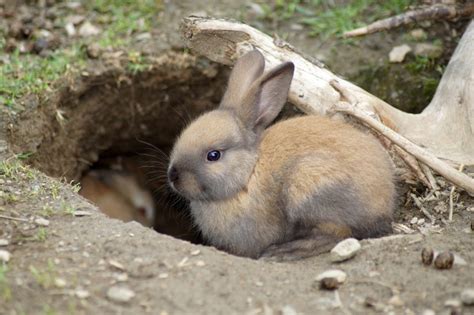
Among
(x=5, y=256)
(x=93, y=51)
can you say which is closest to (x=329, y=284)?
(x=5, y=256)

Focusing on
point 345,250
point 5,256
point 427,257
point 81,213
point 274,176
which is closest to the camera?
point 5,256

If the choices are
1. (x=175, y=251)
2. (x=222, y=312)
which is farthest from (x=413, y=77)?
(x=222, y=312)

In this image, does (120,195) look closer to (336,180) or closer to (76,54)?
(76,54)

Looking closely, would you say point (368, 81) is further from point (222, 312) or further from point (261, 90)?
point (222, 312)

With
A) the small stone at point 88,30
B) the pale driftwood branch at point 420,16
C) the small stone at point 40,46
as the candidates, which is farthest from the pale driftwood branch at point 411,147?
the small stone at point 40,46

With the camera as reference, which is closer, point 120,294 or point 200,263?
point 120,294

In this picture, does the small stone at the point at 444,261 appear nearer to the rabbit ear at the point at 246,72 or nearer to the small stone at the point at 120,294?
the small stone at the point at 120,294

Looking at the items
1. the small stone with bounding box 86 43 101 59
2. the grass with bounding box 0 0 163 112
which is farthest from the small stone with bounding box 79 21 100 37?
the small stone with bounding box 86 43 101 59
